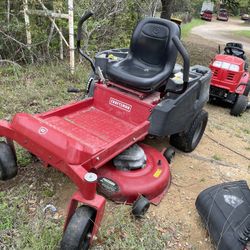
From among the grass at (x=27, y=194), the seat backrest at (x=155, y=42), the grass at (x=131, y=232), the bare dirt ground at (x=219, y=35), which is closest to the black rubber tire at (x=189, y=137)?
the seat backrest at (x=155, y=42)

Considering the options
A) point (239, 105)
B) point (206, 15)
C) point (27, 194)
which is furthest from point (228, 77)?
point (206, 15)

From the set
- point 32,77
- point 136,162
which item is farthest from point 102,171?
point 32,77

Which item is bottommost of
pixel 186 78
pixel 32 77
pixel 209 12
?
pixel 209 12

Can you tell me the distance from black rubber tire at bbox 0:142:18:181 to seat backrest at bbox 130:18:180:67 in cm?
178

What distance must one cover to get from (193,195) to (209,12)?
109ft

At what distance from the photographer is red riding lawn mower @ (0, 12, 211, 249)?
7.75 feet

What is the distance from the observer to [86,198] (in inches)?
88.7

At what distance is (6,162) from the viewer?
9.14 feet

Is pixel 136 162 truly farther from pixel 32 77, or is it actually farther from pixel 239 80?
pixel 239 80

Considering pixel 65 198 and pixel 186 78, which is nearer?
pixel 65 198

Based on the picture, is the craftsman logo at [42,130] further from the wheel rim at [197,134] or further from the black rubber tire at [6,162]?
the wheel rim at [197,134]

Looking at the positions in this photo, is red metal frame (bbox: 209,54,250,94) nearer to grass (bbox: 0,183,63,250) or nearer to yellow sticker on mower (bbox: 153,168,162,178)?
yellow sticker on mower (bbox: 153,168,162,178)

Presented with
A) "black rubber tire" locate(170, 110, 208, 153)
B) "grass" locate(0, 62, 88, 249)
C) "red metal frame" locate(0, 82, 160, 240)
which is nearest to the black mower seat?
"red metal frame" locate(0, 82, 160, 240)

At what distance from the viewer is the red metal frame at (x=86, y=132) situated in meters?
2.35
